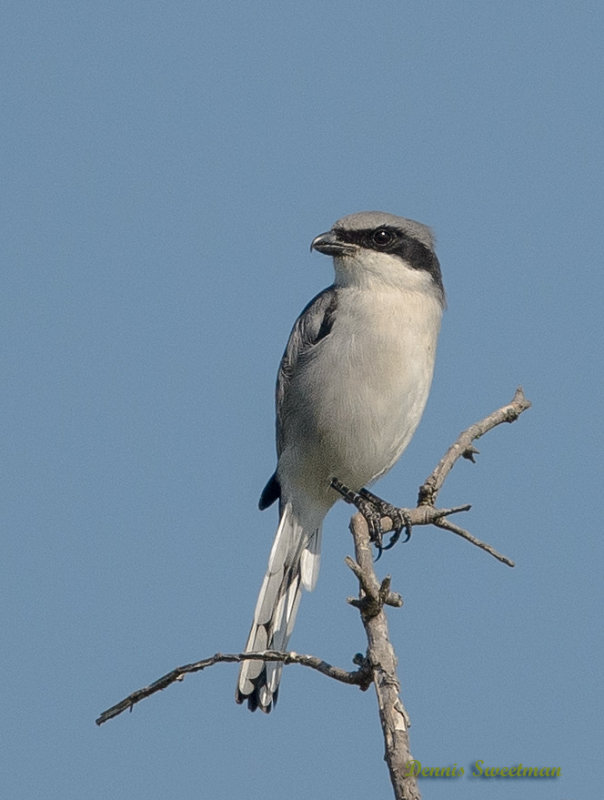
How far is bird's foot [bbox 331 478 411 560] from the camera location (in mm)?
6244

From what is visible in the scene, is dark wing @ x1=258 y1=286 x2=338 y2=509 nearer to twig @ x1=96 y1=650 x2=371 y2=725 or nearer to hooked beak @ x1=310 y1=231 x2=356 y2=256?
hooked beak @ x1=310 y1=231 x2=356 y2=256

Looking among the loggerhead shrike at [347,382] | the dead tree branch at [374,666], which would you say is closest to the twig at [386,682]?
the dead tree branch at [374,666]

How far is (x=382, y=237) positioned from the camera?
7.12 metres

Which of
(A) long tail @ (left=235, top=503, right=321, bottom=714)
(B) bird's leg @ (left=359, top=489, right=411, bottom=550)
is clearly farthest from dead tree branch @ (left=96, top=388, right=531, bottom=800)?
(A) long tail @ (left=235, top=503, right=321, bottom=714)

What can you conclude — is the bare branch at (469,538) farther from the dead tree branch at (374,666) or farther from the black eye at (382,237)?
the black eye at (382,237)

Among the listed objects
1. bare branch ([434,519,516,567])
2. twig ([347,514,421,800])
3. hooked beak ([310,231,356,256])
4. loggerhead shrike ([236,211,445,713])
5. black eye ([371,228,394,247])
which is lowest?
twig ([347,514,421,800])

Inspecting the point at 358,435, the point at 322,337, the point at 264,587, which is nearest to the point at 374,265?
the point at 322,337

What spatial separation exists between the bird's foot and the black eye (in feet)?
5.19

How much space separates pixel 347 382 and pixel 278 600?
4.90 feet

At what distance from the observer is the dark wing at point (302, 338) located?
23.2 ft

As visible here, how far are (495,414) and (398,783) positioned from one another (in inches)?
106

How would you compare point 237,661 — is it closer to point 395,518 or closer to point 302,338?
point 395,518

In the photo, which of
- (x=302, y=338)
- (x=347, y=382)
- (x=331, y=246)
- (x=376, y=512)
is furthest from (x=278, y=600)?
(x=331, y=246)

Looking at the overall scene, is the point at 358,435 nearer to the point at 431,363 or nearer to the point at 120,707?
the point at 431,363
